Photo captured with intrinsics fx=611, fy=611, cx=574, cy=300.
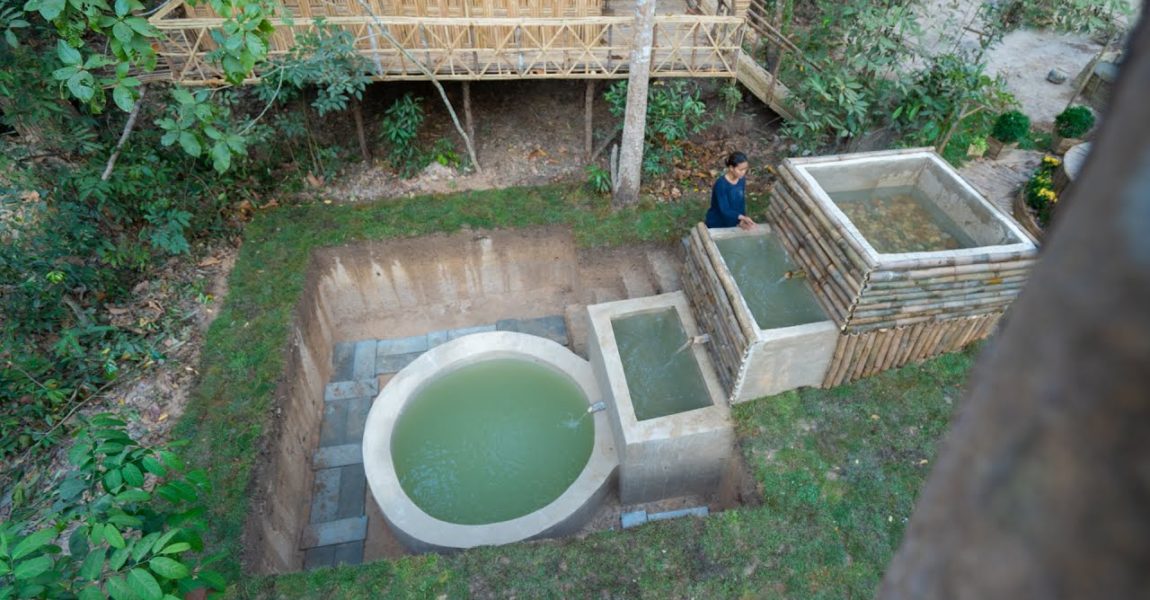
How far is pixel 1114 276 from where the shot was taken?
1.81 feet

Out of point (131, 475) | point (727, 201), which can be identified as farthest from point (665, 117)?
point (131, 475)

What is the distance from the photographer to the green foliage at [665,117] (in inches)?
340

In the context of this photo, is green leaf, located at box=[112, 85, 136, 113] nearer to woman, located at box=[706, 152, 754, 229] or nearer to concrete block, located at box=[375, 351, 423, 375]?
concrete block, located at box=[375, 351, 423, 375]

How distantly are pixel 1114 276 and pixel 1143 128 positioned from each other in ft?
0.45

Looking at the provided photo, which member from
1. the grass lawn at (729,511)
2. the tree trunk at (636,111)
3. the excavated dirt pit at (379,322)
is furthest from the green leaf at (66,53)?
the tree trunk at (636,111)

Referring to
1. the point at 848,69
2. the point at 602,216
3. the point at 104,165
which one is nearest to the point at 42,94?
the point at 104,165

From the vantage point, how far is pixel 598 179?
29.2 feet

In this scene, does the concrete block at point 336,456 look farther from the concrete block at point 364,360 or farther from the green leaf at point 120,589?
the green leaf at point 120,589

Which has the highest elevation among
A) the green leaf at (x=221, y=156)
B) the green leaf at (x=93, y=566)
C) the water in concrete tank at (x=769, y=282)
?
the green leaf at (x=221, y=156)

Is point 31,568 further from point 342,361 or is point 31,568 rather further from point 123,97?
point 342,361

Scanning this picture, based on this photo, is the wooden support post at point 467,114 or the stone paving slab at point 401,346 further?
the stone paving slab at point 401,346

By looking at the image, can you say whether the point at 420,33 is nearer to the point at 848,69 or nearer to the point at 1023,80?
the point at 848,69

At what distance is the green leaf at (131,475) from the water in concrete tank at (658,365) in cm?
424

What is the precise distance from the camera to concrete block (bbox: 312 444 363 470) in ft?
25.2
